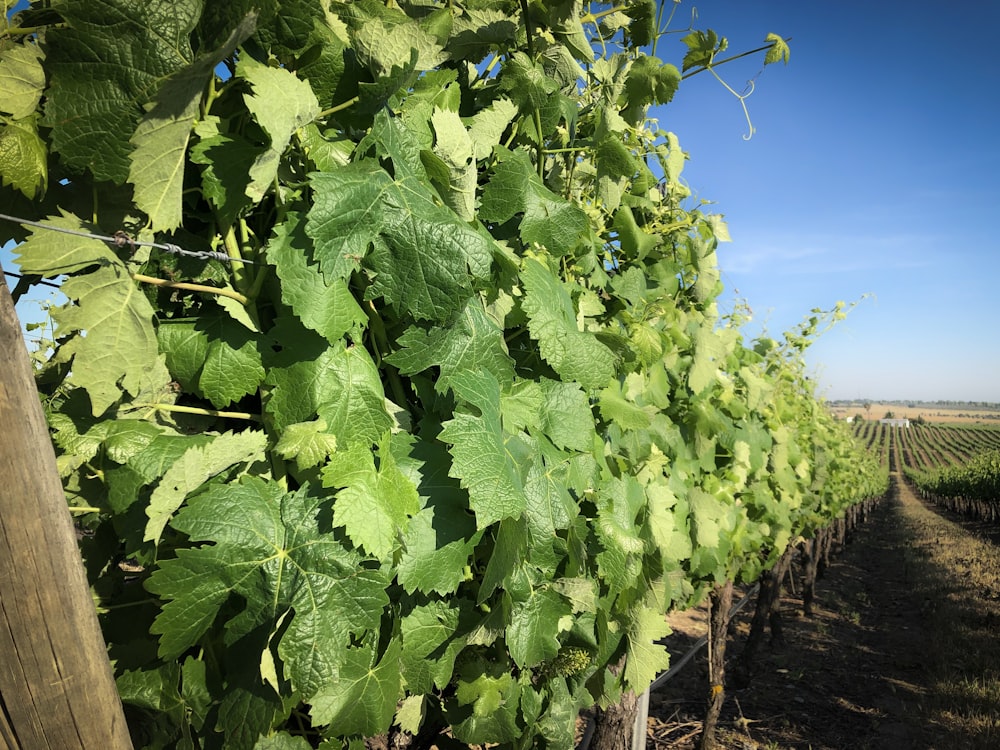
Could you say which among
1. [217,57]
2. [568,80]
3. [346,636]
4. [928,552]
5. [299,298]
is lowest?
[928,552]

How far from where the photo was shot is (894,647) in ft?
42.2

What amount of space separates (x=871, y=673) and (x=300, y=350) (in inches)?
520

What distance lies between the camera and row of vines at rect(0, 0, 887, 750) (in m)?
1.08

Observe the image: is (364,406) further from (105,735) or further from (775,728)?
(775,728)

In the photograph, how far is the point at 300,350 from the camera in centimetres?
124

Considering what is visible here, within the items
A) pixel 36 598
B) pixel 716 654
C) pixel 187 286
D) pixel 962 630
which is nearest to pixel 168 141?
pixel 187 286

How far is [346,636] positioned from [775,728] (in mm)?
8847

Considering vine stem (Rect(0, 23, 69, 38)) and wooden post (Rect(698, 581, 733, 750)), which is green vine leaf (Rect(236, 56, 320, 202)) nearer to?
vine stem (Rect(0, 23, 69, 38))

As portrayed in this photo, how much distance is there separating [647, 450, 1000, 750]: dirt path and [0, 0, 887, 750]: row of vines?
5.97 metres

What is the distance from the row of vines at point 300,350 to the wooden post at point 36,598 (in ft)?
0.40

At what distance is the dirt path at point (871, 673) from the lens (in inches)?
319

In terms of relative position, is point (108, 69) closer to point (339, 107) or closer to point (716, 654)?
point (339, 107)

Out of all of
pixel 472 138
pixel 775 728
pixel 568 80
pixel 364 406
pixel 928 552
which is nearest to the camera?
pixel 364 406

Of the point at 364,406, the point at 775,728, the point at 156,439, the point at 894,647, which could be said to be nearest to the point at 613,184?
the point at 364,406
